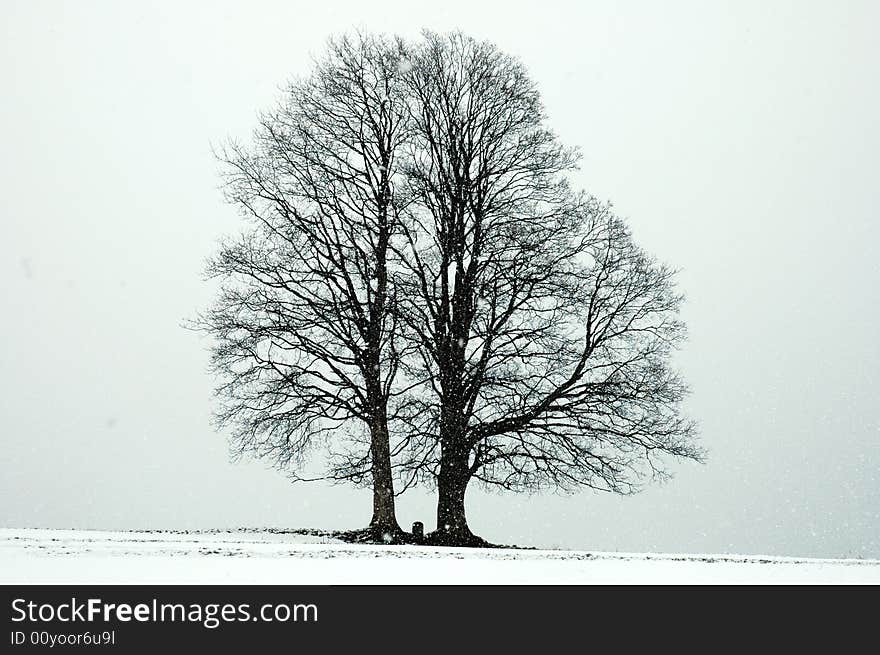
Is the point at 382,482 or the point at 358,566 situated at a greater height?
the point at 382,482

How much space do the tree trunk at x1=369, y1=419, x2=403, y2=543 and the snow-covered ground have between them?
17.5ft

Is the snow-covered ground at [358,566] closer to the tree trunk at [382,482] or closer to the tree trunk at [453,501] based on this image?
the tree trunk at [453,501]

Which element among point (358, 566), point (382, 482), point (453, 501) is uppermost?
point (382, 482)

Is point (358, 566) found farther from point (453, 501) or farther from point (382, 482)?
point (382, 482)

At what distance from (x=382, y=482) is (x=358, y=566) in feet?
31.0

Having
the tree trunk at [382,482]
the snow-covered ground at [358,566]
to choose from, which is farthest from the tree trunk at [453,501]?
the snow-covered ground at [358,566]

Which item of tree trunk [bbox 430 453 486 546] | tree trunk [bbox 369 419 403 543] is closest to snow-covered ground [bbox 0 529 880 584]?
tree trunk [bbox 430 453 486 546]

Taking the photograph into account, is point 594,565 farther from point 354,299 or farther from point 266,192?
point 266,192

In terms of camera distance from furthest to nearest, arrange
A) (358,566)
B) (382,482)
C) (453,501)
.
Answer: (382,482) < (453,501) < (358,566)

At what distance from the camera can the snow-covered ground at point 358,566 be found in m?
11.1

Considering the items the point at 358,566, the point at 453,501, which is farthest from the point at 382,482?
the point at 358,566

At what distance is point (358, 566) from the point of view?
41.2ft

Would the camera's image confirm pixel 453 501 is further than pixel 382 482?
No

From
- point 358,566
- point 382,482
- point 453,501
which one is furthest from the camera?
point 382,482
